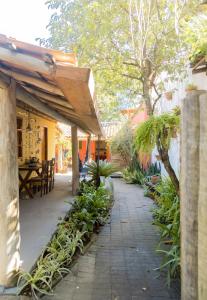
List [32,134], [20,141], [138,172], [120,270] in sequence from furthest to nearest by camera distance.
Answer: [138,172]
[32,134]
[20,141]
[120,270]

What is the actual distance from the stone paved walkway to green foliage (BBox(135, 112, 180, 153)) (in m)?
1.79

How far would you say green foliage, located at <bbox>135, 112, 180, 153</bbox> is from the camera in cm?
443

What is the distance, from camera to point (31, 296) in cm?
323

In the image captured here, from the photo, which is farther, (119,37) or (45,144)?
(45,144)

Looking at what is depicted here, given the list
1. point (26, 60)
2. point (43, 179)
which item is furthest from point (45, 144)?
point (26, 60)

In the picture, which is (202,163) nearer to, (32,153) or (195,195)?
(195,195)

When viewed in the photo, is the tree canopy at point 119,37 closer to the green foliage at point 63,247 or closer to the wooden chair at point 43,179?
the wooden chair at point 43,179

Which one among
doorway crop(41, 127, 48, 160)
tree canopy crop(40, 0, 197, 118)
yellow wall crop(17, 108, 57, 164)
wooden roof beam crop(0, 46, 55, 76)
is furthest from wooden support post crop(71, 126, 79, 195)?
wooden roof beam crop(0, 46, 55, 76)

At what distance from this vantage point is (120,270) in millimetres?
4160

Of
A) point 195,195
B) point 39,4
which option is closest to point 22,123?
point 39,4

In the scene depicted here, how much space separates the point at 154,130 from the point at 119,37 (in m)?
5.68

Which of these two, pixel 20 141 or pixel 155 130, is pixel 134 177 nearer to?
pixel 20 141

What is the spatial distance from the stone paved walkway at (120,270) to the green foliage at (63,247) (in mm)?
160

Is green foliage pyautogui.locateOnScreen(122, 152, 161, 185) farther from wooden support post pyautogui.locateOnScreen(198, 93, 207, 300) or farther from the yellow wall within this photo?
wooden support post pyautogui.locateOnScreen(198, 93, 207, 300)
